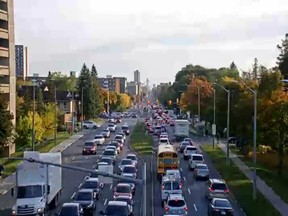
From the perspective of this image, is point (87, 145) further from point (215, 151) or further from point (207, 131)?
point (207, 131)

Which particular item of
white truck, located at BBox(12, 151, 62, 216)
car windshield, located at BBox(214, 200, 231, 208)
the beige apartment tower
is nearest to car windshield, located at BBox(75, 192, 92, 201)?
white truck, located at BBox(12, 151, 62, 216)

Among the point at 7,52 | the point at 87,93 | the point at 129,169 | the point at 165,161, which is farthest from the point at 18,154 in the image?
the point at 87,93

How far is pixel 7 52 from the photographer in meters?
72.3

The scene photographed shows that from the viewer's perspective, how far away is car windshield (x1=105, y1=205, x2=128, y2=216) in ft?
108

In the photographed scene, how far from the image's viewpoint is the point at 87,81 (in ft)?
435

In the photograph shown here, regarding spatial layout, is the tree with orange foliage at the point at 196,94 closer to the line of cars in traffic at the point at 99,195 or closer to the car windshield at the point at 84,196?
the line of cars in traffic at the point at 99,195

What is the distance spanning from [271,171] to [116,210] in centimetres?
2675

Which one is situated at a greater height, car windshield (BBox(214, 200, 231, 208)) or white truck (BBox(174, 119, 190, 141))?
white truck (BBox(174, 119, 190, 141))

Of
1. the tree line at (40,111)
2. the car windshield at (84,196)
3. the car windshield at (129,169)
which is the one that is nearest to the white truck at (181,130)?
the tree line at (40,111)

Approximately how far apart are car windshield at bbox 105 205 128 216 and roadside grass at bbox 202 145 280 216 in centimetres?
733

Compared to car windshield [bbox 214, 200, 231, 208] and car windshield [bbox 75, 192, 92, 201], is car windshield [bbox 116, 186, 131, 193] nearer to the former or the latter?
car windshield [bbox 75, 192, 92, 201]

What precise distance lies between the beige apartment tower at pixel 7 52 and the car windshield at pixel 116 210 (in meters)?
40.7

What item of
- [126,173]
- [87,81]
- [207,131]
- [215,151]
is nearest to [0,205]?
[126,173]

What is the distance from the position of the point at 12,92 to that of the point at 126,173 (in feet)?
94.5
